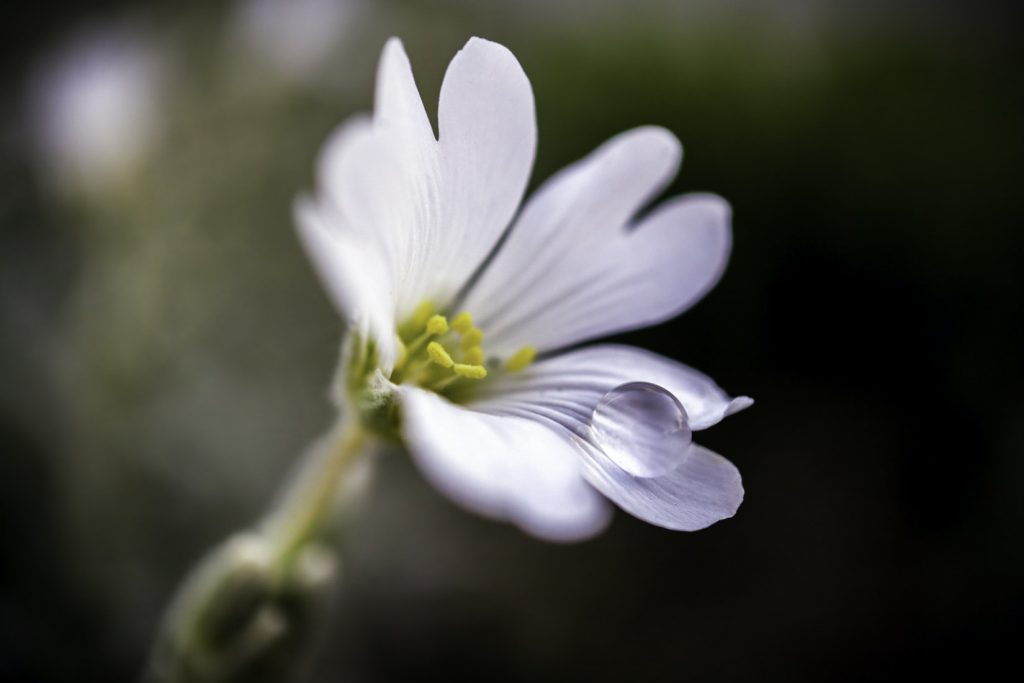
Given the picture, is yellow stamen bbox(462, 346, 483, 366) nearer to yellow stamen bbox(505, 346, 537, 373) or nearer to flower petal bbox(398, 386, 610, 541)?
yellow stamen bbox(505, 346, 537, 373)

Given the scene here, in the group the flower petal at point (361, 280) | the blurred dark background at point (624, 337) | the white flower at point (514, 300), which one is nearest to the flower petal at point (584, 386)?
the white flower at point (514, 300)

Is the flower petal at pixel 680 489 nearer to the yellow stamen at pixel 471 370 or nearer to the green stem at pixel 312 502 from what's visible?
the yellow stamen at pixel 471 370

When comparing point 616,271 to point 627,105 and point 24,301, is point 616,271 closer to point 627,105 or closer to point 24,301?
point 627,105

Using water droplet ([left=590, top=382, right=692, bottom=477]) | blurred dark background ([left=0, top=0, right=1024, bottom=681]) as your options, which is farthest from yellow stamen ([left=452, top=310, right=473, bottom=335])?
blurred dark background ([left=0, top=0, right=1024, bottom=681])

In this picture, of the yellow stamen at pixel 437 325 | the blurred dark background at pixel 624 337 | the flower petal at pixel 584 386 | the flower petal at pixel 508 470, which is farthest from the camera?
the blurred dark background at pixel 624 337

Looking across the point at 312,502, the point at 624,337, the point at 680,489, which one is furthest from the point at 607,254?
the point at 624,337
